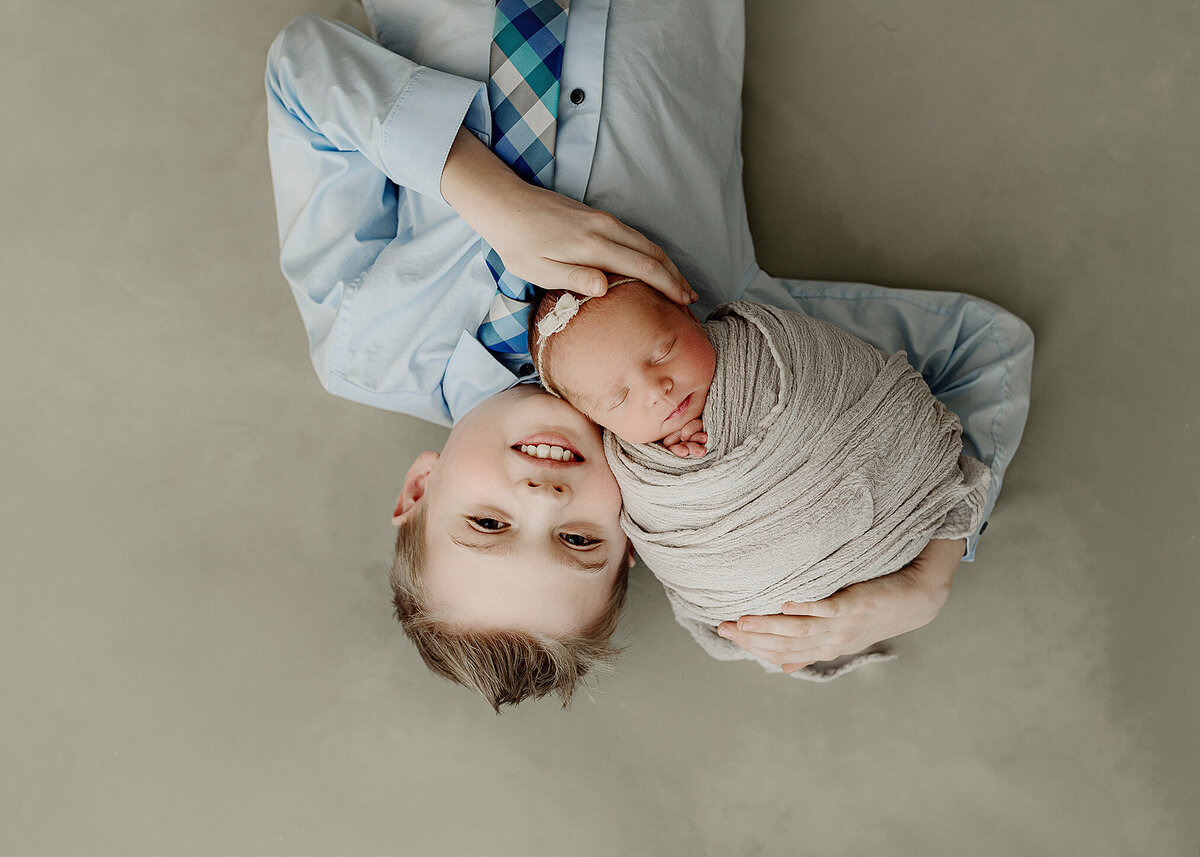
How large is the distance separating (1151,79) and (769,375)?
3.12ft

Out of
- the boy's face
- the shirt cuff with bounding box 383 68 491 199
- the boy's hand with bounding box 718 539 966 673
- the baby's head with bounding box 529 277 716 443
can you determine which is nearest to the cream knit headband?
the baby's head with bounding box 529 277 716 443

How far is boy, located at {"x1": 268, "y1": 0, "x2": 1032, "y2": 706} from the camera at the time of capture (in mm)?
1032

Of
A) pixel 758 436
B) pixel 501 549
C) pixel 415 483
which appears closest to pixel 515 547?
pixel 501 549

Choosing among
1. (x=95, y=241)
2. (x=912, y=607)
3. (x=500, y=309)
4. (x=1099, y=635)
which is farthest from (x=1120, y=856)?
(x=95, y=241)

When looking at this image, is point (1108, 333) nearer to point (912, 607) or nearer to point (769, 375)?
point (912, 607)

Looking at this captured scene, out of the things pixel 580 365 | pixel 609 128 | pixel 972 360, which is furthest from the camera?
pixel 972 360

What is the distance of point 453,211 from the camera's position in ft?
3.74

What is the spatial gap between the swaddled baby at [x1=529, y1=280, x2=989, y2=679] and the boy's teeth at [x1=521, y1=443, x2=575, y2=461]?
8 cm

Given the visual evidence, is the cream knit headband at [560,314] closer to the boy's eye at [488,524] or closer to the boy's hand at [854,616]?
Result: the boy's eye at [488,524]

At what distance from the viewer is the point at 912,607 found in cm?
110

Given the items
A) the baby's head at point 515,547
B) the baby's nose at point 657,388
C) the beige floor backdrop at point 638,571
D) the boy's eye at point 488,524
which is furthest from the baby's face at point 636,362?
the beige floor backdrop at point 638,571

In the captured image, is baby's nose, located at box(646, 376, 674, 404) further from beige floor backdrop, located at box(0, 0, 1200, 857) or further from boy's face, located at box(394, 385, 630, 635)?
beige floor backdrop, located at box(0, 0, 1200, 857)

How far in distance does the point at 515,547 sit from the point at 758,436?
343 mm

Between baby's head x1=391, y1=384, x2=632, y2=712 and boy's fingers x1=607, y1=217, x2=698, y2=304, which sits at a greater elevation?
boy's fingers x1=607, y1=217, x2=698, y2=304
